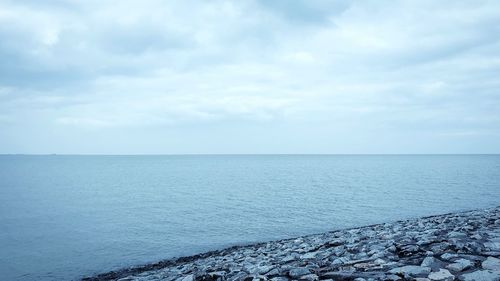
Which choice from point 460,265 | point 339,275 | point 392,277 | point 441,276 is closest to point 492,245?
point 460,265

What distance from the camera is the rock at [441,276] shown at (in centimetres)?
748

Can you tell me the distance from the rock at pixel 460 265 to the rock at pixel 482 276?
485 mm

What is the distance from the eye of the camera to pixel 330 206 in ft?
138

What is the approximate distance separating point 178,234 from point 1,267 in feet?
39.1

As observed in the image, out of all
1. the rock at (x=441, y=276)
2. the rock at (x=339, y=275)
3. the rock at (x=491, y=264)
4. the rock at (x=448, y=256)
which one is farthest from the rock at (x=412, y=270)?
the rock at (x=491, y=264)

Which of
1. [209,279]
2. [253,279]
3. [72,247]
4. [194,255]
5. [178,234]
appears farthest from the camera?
[178,234]

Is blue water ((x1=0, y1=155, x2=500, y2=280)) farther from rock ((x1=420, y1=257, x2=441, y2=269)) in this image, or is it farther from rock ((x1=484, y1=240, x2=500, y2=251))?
rock ((x1=484, y1=240, x2=500, y2=251))

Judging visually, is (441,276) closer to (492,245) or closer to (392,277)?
(392,277)

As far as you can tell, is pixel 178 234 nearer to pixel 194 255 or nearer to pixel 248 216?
pixel 194 255

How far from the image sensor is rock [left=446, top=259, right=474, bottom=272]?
8195mm

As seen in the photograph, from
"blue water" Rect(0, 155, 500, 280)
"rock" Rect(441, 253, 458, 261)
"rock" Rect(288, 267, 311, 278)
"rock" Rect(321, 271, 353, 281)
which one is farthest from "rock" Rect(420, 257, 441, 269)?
"blue water" Rect(0, 155, 500, 280)

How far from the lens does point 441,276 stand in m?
7.61

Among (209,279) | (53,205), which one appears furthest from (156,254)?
(53,205)

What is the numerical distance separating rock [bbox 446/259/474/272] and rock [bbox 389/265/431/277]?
55 centimetres
